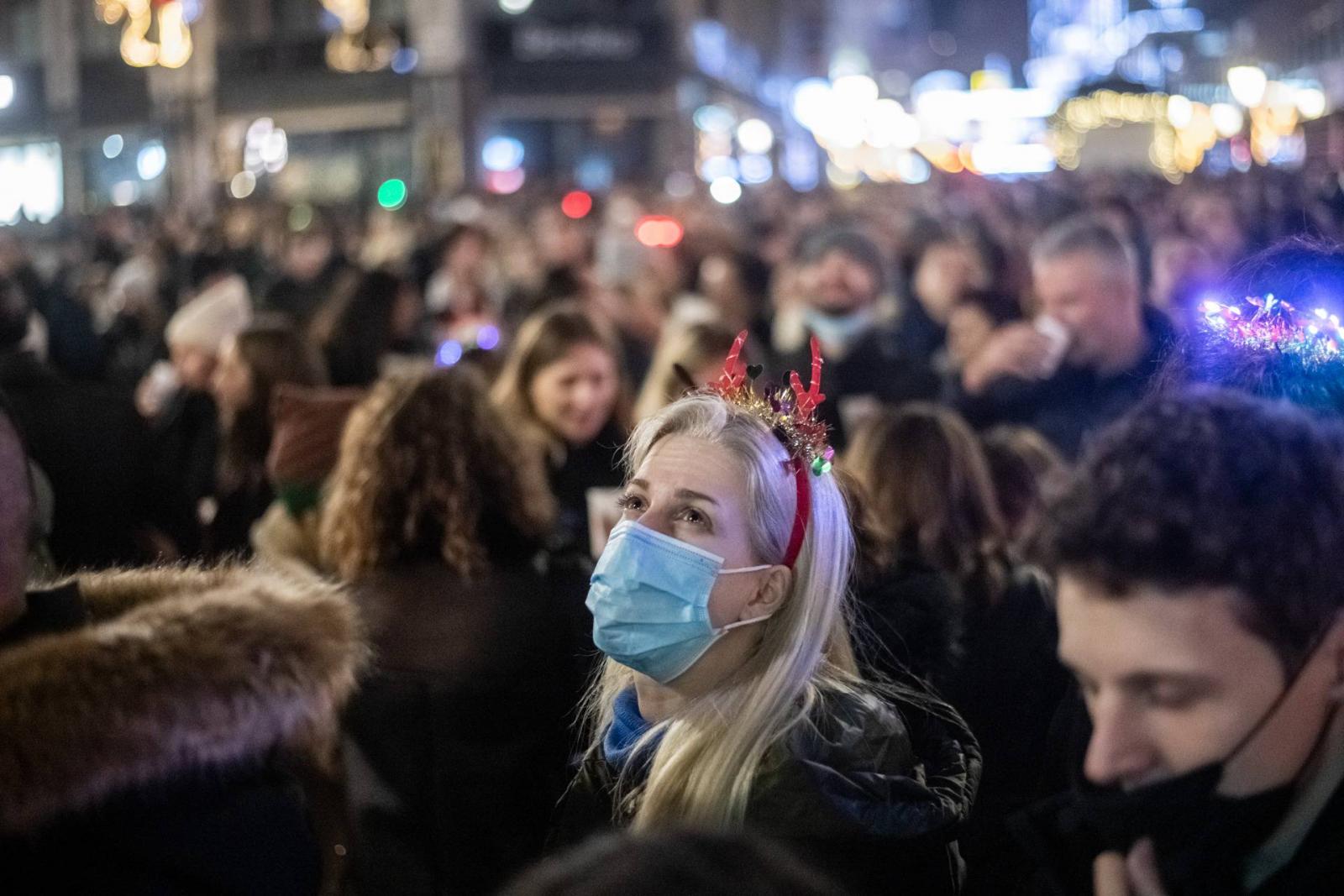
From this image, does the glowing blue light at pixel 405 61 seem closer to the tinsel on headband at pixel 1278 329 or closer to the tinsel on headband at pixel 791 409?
the tinsel on headband at pixel 791 409

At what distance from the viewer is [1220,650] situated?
163cm

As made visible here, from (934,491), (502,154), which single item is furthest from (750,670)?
(502,154)

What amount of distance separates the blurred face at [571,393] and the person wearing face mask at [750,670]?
2.95 meters

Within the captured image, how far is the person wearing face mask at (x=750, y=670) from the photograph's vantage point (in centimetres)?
246

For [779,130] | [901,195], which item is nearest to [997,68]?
[779,130]

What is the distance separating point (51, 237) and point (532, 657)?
1881cm

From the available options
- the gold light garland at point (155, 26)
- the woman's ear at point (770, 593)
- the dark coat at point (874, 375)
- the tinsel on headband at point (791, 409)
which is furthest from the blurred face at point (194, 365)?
the gold light garland at point (155, 26)

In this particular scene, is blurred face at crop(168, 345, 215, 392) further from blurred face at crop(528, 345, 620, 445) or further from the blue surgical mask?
the blue surgical mask

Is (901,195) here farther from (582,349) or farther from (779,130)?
(779,130)

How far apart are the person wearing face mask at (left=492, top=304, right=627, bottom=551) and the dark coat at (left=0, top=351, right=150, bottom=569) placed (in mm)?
1400

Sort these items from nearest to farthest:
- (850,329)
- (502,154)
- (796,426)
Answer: (796,426)
(850,329)
(502,154)

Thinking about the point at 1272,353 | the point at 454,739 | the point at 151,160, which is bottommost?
the point at 454,739

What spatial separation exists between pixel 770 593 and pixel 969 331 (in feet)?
15.9

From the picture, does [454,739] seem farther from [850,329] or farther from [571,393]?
[850,329]
